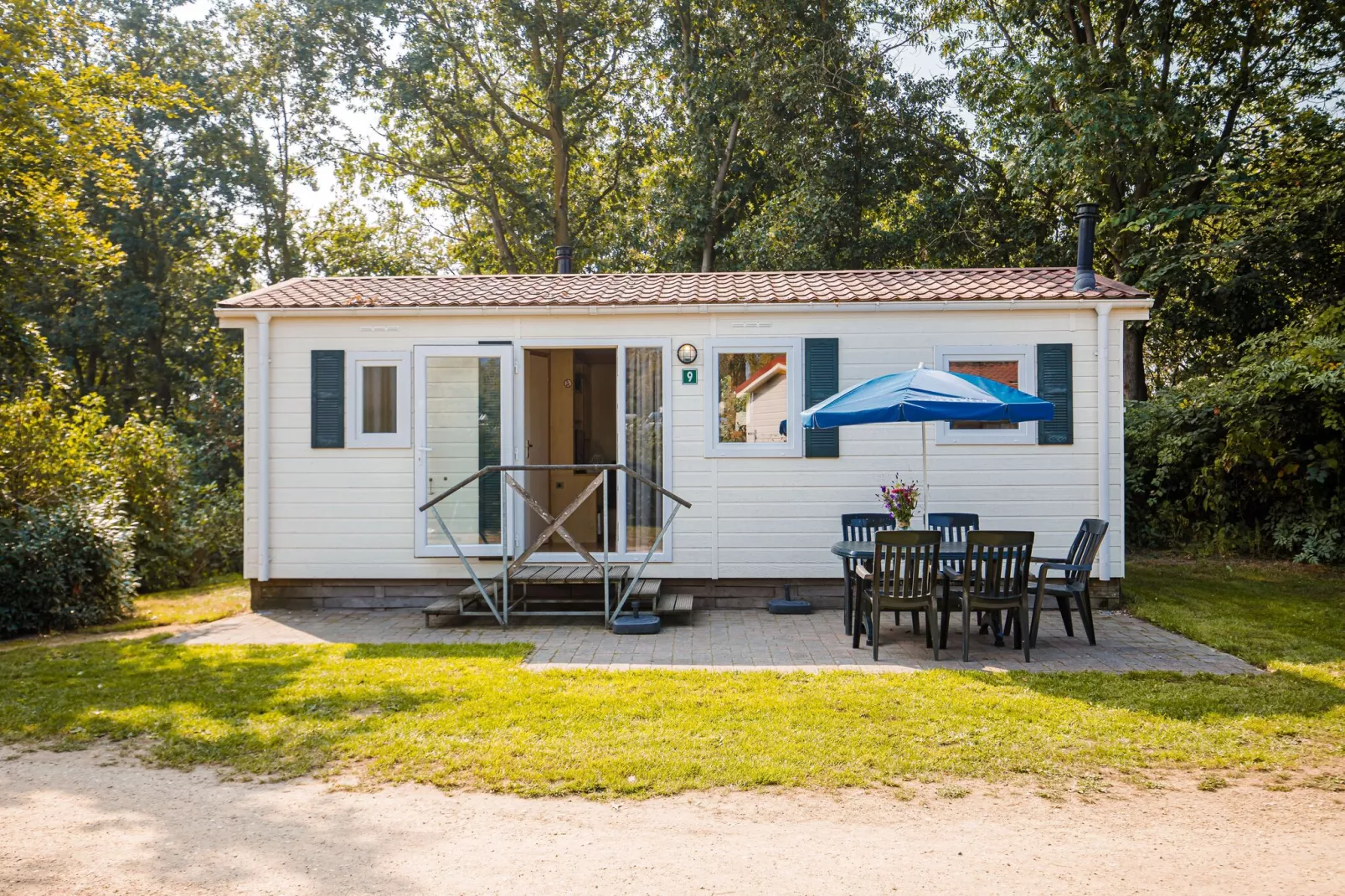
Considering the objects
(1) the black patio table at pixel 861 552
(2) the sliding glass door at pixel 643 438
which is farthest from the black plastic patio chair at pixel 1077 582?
(2) the sliding glass door at pixel 643 438

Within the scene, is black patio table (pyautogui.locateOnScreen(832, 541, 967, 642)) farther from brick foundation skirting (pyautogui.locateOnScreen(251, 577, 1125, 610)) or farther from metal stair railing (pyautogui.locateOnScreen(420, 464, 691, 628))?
metal stair railing (pyautogui.locateOnScreen(420, 464, 691, 628))

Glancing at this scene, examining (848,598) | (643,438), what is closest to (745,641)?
(848,598)

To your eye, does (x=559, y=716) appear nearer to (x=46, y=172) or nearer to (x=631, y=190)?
(x=46, y=172)

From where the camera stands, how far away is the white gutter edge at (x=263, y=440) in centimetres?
859

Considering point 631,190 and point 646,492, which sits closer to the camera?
A: point 646,492

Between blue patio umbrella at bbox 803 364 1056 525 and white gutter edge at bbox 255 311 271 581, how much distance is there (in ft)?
16.1

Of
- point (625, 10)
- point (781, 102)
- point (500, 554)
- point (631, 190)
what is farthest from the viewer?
point (631, 190)

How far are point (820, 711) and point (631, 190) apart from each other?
17.5m

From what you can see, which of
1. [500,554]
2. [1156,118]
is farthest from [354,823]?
A: [1156,118]

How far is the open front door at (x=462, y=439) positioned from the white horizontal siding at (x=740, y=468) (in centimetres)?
15

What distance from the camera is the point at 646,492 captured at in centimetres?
863

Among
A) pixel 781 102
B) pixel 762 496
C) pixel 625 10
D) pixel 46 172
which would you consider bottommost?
pixel 762 496

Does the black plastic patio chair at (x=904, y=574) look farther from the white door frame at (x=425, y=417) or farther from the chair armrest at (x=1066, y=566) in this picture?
the white door frame at (x=425, y=417)

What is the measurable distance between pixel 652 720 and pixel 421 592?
442 centimetres
